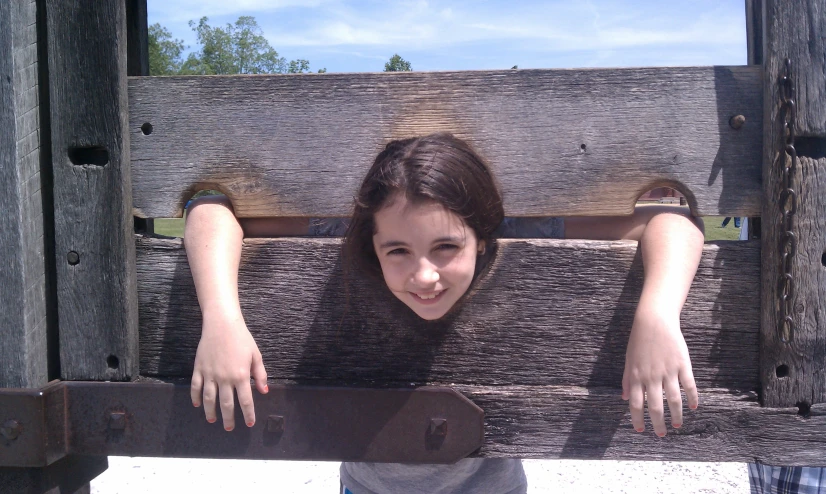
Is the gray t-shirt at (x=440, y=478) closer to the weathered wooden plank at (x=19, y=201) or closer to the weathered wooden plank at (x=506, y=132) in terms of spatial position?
the weathered wooden plank at (x=506, y=132)

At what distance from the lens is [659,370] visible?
1.63 metres

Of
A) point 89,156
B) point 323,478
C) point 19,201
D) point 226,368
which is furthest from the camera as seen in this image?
point 323,478

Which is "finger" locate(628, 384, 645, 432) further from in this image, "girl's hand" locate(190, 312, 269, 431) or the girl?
"girl's hand" locate(190, 312, 269, 431)

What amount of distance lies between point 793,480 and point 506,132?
150 centimetres

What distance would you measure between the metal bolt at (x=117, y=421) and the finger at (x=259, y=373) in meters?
0.40

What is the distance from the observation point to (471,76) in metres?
1.81

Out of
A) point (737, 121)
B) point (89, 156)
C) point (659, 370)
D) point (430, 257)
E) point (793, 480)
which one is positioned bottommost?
point (793, 480)

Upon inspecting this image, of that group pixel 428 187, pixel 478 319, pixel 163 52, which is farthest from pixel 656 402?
pixel 163 52

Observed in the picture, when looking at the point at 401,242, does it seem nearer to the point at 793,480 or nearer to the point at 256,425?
the point at 256,425

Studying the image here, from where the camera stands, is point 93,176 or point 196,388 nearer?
point 196,388

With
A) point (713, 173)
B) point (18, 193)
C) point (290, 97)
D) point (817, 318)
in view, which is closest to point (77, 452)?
point (18, 193)

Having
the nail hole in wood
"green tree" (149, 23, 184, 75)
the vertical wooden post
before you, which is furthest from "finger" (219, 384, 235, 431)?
"green tree" (149, 23, 184, 75)

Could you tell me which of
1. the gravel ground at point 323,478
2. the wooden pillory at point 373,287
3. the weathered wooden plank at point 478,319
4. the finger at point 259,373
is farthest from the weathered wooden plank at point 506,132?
the gravel ground at point 323,478

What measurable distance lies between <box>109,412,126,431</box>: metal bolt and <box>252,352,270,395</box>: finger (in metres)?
0.40
